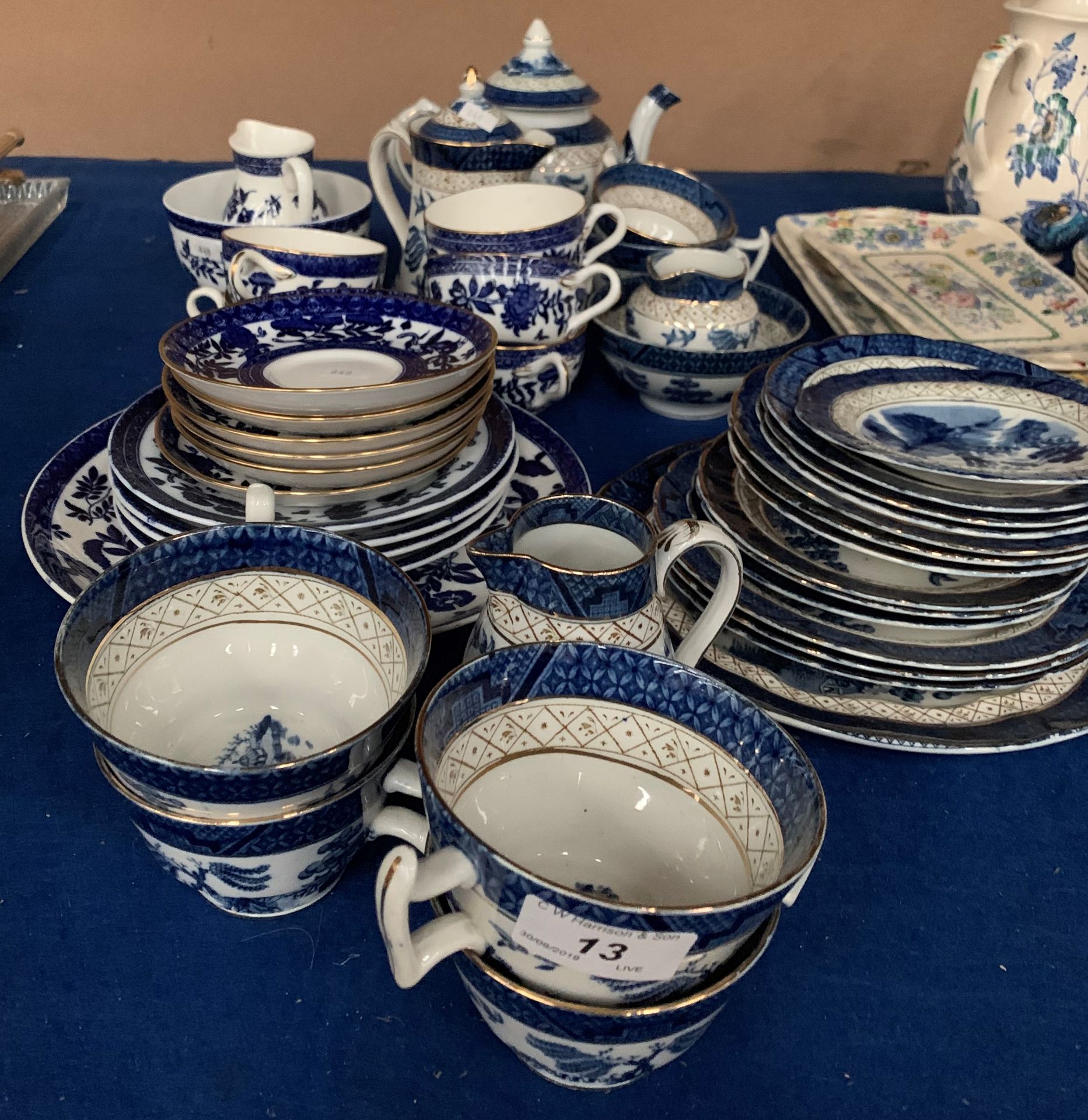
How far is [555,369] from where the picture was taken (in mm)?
858

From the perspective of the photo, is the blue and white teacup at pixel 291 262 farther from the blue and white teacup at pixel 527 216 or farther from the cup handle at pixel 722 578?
the cup handle at pixel 722 578

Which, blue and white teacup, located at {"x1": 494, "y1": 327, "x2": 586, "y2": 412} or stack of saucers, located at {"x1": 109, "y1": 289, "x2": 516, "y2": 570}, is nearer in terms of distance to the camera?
stack of saucers, located at {"x1": 109, "y1": 289, "x2": 516, "y2": 570}

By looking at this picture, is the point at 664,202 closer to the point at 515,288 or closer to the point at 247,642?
the point at 515,288

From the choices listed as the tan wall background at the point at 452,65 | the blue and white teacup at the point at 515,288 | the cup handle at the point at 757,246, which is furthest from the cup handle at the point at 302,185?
the tan wall background at the point at 452,65

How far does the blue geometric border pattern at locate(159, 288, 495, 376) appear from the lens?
2.27 ft

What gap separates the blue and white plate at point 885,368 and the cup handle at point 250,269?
0.41m

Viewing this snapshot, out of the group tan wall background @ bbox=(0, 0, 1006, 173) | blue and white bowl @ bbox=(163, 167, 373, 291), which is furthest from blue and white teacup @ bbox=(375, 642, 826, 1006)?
tan wall background @ bbox=(0, 0, 1006, 173)

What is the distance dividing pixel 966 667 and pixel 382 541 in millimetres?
388

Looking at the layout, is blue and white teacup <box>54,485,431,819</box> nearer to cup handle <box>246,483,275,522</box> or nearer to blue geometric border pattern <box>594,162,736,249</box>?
cup handle <box>246,483,275,522</box>

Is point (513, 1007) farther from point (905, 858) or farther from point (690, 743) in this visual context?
point (905, 858)

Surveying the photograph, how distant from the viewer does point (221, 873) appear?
47cm

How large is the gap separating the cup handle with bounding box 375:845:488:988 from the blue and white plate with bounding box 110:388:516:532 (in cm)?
27

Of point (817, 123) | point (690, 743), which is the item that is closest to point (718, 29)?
point (817, 123)

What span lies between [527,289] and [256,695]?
1.42ft
